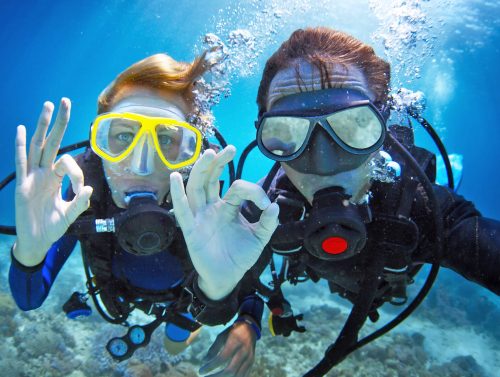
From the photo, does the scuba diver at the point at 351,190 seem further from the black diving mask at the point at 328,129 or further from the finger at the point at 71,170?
the finger at the point at 71,170

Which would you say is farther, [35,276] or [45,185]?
[35,276]

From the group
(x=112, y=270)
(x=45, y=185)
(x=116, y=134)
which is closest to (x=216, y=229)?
(x=45, y=185)

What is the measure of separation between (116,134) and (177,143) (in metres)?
0.61

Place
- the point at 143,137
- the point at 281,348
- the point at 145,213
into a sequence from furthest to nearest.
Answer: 1. the point at 281,348
2. the point at 143,137
3. the point at 145,213

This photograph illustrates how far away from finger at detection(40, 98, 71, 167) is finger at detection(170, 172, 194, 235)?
1.00 metres

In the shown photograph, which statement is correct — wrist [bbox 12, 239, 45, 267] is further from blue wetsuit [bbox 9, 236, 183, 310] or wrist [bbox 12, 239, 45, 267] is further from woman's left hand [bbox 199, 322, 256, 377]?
woman's left hand [bbox 199, 322, 256, 377]

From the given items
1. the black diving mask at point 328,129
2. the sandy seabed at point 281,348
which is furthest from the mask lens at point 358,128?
the sandy seabed at point 281,348

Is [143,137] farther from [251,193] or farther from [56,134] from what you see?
[251,193]

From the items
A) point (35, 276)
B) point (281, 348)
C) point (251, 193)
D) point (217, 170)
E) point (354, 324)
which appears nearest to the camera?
point (251, 193)

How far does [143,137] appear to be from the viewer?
3.24 metres

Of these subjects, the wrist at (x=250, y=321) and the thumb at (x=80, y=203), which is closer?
the thumb at (x=80, y=203)

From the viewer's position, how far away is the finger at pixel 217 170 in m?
2.13

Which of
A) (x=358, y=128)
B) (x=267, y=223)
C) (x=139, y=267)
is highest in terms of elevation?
(x=358, y=128)

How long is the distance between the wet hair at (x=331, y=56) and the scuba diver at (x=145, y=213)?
1.14 m
